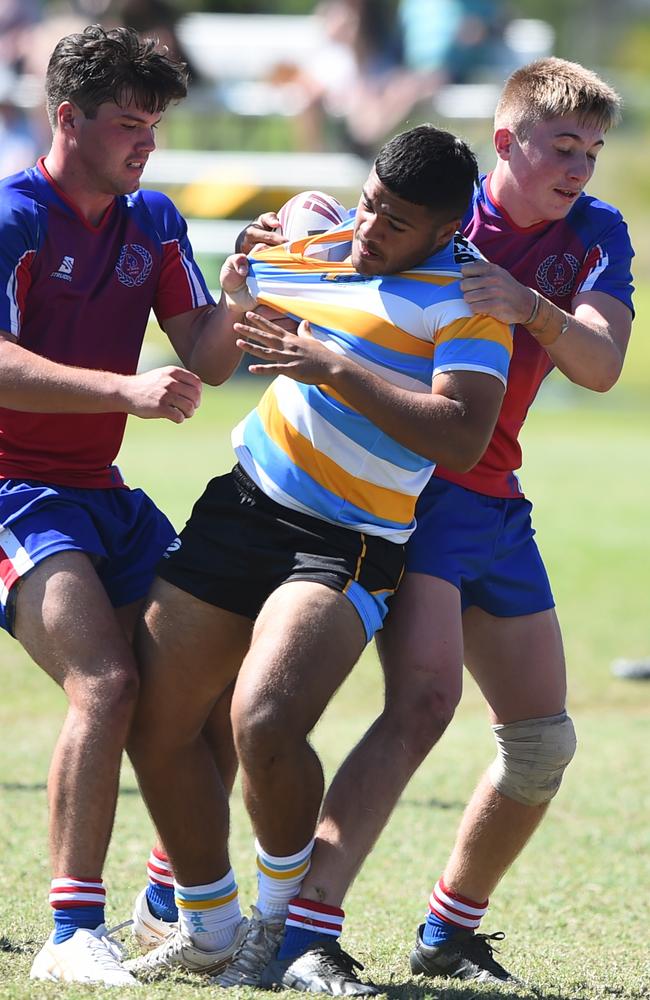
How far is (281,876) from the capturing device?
13.3 feet

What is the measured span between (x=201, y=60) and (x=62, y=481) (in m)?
24.1

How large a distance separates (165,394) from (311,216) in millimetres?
769

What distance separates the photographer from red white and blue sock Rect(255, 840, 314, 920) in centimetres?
405

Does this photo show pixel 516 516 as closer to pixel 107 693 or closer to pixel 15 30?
pixel 107 693

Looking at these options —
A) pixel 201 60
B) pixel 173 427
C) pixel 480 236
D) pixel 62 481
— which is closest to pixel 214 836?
pixel 62 481

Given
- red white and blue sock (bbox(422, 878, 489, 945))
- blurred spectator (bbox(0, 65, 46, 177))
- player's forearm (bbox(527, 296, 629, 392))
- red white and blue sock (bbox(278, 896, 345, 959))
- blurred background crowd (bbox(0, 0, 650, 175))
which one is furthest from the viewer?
blurred background crowd (bbox(0, 0, 650, 175))

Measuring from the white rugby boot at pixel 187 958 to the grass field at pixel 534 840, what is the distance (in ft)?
0.48

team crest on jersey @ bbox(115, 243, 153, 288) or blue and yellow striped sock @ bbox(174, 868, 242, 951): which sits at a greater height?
team crest on jersey @ bbox(115, 243, 153, 288)

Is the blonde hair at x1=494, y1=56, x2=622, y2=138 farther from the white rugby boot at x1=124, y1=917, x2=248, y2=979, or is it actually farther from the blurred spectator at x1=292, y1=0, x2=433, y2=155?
the blurred spectator at x1=292, y1=0, x2=433, y2=155

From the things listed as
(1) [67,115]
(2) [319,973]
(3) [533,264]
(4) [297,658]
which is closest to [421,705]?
(4) [297,658]

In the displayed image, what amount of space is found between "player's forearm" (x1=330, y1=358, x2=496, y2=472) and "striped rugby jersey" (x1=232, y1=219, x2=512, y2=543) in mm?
118

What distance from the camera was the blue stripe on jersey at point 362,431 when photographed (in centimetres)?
407

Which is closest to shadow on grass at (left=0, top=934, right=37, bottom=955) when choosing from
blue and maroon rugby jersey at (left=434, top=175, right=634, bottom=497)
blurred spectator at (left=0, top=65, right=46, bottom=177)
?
blue and maroon rugby jersey at (left=434, top=175, right=634, bottom=497)

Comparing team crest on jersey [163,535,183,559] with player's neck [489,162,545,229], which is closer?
team crest on jersey [163,535,183,559]
